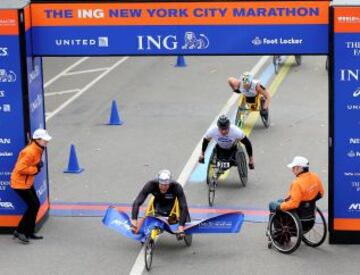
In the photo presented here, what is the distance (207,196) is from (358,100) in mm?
4270

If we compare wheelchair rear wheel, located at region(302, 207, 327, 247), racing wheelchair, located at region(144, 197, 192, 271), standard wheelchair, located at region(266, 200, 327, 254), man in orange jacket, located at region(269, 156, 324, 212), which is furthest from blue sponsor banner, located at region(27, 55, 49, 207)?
wheelchair rear wheel, located at region(302, 207, 327, 247)

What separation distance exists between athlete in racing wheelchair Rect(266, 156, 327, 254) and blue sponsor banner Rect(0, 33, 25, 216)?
4238 millimetres

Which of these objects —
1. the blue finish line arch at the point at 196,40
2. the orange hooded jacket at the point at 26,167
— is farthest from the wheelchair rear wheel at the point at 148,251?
the blue finish line arch at the point at 196,40

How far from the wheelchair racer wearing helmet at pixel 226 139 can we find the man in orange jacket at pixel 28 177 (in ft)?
11.4

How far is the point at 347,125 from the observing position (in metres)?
16.2

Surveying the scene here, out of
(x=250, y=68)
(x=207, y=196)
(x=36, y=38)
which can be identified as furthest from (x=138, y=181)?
(x=250, y=68)

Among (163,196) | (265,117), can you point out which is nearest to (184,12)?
(163,196)

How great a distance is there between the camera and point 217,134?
19.2 meters

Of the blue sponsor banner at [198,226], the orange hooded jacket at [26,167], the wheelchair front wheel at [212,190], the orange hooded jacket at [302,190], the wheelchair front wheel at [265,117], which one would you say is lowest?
the blue sponsor banner at [198,226]

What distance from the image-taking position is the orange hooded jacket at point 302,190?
1586 cm

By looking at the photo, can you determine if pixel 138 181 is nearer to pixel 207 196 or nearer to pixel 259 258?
pixel 207 196

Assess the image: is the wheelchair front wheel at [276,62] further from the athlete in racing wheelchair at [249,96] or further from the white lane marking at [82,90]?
the athlete in racing wheelchair at [249,96]

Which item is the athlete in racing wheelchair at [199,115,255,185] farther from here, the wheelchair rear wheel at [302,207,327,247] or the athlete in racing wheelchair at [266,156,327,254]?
the athlete in racing wheelchair at [266,156,327,254]

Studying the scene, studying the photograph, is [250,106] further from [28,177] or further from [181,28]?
[28,177]
